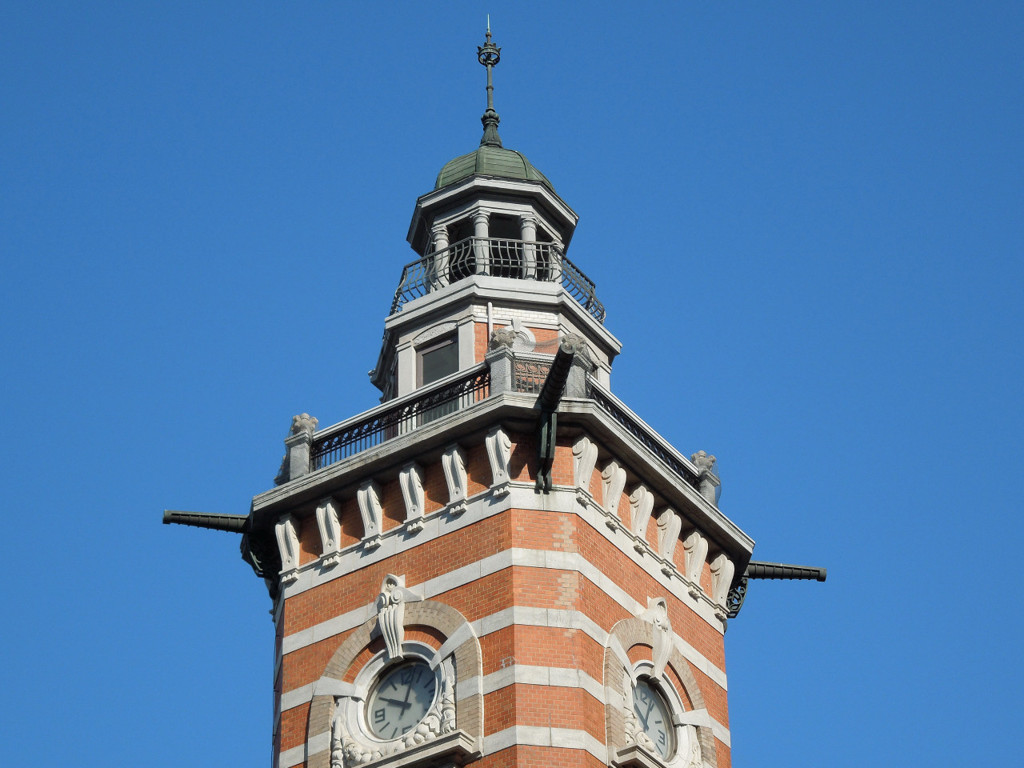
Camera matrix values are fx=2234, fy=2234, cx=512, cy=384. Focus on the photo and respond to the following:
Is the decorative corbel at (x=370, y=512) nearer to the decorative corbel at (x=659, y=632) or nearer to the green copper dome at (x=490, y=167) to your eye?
the decorative corbel at (x=659, y=632)

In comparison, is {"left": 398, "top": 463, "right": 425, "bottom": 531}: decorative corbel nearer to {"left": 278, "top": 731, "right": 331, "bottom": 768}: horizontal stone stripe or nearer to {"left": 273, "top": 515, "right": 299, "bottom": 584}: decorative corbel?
{"left": 273, "top": 515, "right": 299, "bottom": 584}: decorative corbel

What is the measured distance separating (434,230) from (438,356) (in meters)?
3.39

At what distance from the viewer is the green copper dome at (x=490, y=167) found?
46.2 m

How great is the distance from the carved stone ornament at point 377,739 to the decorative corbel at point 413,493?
2.93 m

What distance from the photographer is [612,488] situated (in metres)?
39.3

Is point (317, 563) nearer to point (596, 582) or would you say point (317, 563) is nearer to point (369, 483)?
point (369, 483)

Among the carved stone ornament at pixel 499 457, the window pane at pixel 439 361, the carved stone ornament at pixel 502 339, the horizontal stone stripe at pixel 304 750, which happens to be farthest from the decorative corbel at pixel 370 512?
the window pane at pixel 439 361

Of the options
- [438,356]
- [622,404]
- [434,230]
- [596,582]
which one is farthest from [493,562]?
[434,230]

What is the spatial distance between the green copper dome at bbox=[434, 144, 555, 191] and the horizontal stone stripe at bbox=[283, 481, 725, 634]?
9.59 m

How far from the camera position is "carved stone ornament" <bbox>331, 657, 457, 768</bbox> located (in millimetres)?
36438

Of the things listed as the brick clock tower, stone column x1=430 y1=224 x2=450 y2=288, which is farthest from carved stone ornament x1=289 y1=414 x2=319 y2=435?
stone column x1=430 y1=224 x2=450 y2=288

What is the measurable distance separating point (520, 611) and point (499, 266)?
9971 mm

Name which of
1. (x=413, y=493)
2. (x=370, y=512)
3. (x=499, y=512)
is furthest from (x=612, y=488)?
(x=370, y=512)

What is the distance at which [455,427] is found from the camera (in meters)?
39.0
